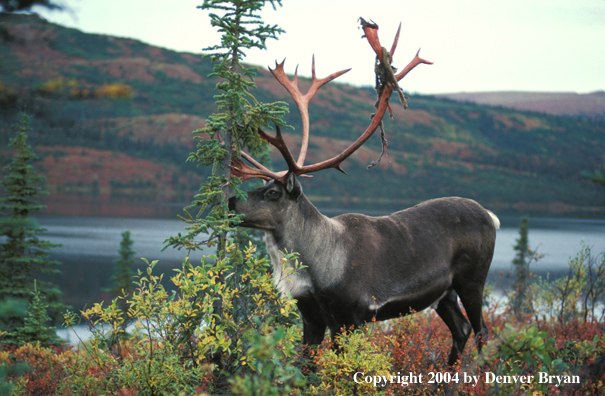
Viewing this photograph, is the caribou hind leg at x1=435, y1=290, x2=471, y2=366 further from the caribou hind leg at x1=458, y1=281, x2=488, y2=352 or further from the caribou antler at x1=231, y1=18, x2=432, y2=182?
the caribou antler at x1=231, y1=18, x2=432, y2=182

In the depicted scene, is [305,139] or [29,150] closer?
[305,139]

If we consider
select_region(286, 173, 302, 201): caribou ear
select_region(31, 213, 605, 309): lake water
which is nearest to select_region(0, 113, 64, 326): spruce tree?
select_region(31, 213, 605, 309): lake water

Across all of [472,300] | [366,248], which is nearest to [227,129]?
[366,248]

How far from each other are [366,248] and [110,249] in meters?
38.1

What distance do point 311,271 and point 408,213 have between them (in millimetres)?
1544

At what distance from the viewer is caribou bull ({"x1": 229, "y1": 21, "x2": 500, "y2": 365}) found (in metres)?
4.81

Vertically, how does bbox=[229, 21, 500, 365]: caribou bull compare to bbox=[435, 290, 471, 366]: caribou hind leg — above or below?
above

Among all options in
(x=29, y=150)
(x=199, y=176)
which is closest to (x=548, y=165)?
(x=199, y=176)

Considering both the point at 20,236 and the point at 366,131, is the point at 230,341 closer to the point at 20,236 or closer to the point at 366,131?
the point at 366,131

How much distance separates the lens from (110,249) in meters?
39.2

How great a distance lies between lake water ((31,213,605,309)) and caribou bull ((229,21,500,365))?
12.6m

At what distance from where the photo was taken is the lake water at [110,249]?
97.9 ft

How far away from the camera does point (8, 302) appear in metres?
1.86

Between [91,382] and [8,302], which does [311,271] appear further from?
[8,302]
